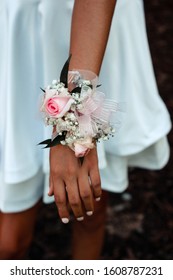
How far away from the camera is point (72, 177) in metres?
1.29

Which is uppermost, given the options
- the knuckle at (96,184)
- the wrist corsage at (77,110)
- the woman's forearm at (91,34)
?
the woman's forearm at (91,34)

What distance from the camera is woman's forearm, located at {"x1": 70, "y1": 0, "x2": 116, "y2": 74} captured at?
1319 millimetres

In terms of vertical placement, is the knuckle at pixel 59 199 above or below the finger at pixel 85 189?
below

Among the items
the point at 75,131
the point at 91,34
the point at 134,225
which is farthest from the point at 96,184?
the point at 134,225

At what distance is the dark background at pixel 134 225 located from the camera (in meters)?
2.52

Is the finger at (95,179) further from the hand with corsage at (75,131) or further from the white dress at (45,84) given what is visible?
the white dress at (45,84)

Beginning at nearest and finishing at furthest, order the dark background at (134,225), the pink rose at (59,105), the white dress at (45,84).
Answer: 1. the pink rose at (59,105)
2. the white dress at (45,84)
3. the dark background at (134,225)

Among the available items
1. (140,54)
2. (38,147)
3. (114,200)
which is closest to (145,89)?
(140,54)

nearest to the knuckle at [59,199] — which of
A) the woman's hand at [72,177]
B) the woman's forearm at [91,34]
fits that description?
the woman's hand at [72,177]

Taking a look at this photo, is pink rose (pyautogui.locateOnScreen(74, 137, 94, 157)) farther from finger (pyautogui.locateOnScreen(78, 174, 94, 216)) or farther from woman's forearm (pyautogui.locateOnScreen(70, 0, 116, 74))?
woman's forearm (pyautogui.locateOnScreen(70, 0, 116, 74))

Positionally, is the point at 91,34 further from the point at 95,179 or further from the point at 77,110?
the point at 95,179

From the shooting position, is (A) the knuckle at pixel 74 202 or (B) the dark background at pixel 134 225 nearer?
(A) the knuckle at pixel 74 202

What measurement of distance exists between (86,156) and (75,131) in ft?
0.27
